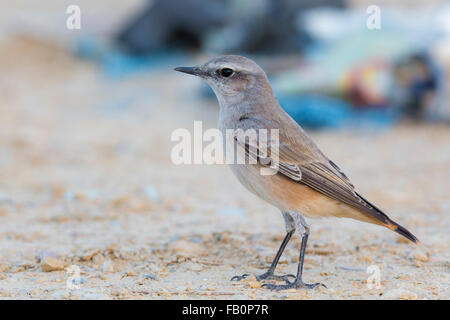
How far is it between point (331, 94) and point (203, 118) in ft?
6.59

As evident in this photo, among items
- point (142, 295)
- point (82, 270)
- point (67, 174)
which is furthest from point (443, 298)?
point (67, 174)

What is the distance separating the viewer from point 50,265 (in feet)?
15.8

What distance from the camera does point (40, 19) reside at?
16.2 m

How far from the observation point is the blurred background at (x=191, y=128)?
500cm

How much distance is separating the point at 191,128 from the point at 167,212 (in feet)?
12.8

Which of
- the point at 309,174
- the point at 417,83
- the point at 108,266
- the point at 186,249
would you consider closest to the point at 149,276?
the point at 108,266

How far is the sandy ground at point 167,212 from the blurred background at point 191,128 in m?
0.02

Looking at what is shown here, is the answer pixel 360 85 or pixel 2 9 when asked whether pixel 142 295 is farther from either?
pixel 2 9

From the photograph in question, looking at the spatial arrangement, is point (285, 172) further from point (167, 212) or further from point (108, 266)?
point (167, 212)

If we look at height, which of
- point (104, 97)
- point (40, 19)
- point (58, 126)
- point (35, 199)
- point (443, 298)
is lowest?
point (443, 298)

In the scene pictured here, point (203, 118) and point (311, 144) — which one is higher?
point (203, 118)

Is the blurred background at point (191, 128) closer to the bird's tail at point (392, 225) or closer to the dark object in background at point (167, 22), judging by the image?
the dark object in background at point (167, 22)

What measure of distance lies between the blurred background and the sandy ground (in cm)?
2

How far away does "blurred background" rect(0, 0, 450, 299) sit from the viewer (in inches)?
197
